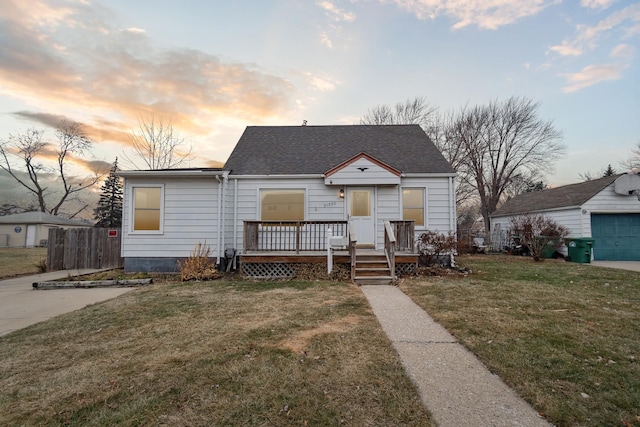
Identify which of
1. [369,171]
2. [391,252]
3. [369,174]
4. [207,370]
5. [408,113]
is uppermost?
[408,113]

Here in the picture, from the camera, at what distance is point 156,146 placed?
1947cm

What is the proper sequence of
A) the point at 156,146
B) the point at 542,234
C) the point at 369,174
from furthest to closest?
the point at 156,146
the point at 542,234
the point at 369,174

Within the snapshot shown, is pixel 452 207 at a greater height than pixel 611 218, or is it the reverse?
pixel 452 207

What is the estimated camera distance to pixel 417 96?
23.4 metres

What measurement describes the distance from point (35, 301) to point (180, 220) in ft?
13.1

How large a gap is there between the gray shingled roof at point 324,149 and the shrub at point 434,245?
91.4 inches

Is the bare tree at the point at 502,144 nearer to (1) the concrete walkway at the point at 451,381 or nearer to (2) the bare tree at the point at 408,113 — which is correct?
(2) the bare tree at the point at 408,113

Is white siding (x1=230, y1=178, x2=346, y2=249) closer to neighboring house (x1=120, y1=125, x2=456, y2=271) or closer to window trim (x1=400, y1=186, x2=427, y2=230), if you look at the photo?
neighboring house (x1=120, y1=125, x2=456, y2=271)

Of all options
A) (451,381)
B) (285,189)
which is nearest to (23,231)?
(285,189)

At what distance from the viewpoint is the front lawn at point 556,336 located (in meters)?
2.38

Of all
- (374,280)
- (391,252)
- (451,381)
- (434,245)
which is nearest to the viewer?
(451,381)

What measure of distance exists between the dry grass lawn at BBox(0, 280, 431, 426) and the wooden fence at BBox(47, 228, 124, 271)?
6540 millimetres

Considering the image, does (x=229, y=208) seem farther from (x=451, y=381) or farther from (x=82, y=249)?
(x=451, y=381)

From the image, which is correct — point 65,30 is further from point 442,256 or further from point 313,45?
point 442,256
